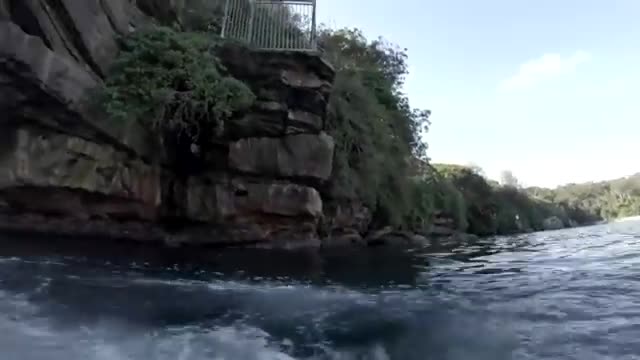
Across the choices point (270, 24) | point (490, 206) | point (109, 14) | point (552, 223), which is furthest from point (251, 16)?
point (552, 223)

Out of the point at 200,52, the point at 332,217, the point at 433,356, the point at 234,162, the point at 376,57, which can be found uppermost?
the point at 376,57

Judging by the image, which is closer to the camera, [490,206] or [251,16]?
[251,16]

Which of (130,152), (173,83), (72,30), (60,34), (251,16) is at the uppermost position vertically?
(251,16)

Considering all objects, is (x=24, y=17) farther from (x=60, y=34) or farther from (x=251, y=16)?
(x=251, y=16)

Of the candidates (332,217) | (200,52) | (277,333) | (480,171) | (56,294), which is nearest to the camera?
(277,333)

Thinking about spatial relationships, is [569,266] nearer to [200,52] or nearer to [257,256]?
[257,256]

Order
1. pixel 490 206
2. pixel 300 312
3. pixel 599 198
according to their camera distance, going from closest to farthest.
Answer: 1. pixel 300 312
2. pixel 490 206
3. pixel 599 198

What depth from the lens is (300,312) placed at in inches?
250

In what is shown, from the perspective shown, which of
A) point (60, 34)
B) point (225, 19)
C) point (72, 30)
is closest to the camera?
point (60, 34)

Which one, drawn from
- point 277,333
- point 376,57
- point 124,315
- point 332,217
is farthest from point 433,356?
point 376,57

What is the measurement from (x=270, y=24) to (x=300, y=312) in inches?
359

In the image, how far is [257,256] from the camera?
12.0 metres

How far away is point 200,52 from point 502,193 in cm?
4480

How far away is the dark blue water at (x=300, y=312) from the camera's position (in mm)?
4945
